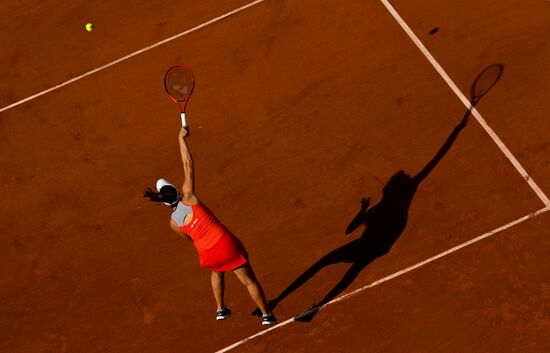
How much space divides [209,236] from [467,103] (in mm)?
4868

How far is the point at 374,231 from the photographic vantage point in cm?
1092

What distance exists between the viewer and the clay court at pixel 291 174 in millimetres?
10352

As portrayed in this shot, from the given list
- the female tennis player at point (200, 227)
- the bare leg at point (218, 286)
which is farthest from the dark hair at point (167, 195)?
the bare leg at point (218, 286)

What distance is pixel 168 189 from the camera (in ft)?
29.9

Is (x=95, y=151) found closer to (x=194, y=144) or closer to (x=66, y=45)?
(x=194, y=144)

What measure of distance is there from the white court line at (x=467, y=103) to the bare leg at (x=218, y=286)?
4.40m

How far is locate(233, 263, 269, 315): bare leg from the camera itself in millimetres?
9508

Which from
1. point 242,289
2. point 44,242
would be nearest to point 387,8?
point 242,289

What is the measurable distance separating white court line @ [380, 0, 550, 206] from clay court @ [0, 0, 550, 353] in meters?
0.03

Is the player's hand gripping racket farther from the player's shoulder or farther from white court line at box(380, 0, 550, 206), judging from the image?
white court line at box(380, 0, 550, 206)

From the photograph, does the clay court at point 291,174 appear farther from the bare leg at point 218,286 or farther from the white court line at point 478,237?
the bare leg at point 218,286

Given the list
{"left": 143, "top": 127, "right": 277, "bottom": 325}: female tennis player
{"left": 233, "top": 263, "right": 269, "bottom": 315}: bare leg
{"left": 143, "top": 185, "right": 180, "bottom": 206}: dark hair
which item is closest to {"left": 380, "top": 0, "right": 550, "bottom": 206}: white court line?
{"left": 233, "top": 263, "right": 269, "bottom": 315}: bare leg

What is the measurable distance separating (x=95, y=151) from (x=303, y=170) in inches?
128

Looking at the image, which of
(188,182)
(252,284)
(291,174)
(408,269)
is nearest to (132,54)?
(291,174)
